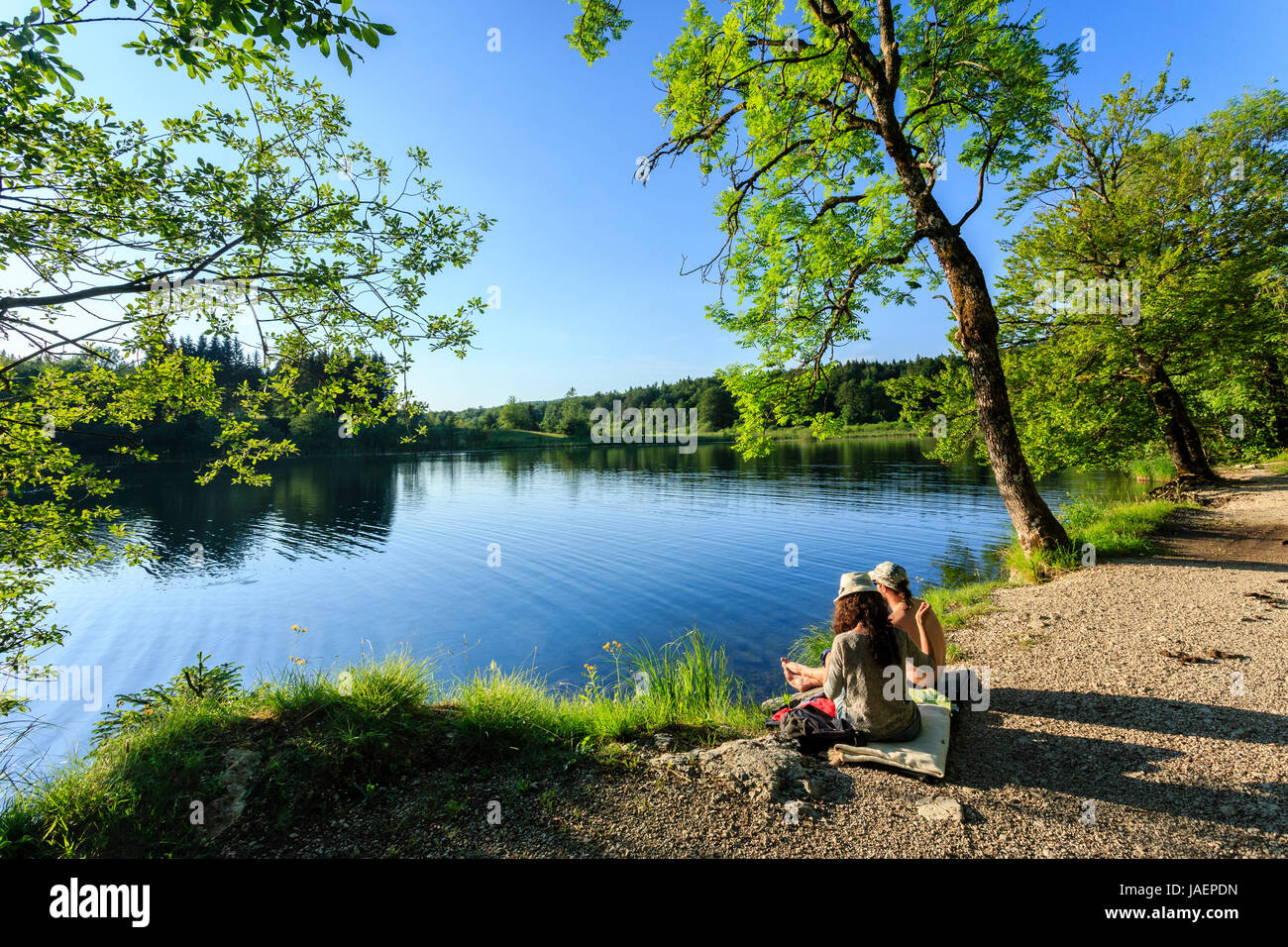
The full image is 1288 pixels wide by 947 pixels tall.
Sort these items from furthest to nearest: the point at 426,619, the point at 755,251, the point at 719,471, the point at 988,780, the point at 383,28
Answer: the point at 719,471
the point at 426,619
the point at 755,251
the point at 988,780
the point at 383,28

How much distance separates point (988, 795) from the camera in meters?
3.93

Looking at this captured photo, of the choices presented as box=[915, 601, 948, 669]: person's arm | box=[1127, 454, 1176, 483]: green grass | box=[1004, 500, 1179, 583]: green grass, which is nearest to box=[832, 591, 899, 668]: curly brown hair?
box=[915, 601, 948, 669]: person's arm

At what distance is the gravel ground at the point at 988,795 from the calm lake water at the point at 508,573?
4.44 m

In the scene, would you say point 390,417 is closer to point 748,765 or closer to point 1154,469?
point 748,765

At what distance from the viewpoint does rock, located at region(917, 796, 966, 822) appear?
12.0 ft

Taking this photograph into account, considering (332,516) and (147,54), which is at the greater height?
(147,54)

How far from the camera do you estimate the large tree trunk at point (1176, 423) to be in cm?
1583

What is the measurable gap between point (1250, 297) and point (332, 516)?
128 feet

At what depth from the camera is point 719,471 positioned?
Result: 49344mm

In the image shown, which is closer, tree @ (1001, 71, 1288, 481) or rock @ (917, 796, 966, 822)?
rock @ (917, 796, 966, 822)

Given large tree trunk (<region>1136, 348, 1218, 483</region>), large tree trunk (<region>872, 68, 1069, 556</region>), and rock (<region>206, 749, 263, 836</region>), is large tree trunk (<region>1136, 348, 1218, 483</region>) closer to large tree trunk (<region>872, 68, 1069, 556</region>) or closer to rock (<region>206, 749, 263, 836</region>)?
large tree trunk (<region>872, 68, 1069, 556</region>)

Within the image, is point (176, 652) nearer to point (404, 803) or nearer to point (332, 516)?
point (404, 803)
